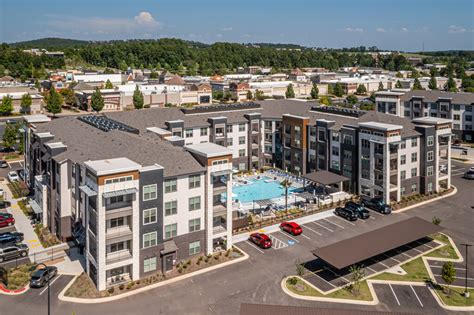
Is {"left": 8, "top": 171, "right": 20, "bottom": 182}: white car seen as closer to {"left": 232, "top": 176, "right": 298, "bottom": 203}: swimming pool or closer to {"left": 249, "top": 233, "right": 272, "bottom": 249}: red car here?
{"left": 232, "top": 176, "right": 298, "bottom": 203}: swimming pool

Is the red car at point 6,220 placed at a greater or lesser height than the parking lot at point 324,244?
greater

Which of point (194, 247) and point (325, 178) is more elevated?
point (325, 178)

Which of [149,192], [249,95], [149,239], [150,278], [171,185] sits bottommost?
[150,278]

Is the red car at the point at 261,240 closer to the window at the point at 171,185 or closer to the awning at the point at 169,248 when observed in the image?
the awning at the point at 169,248

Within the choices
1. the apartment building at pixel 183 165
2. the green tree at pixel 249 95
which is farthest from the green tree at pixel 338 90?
the apartment building at pixel 183 165

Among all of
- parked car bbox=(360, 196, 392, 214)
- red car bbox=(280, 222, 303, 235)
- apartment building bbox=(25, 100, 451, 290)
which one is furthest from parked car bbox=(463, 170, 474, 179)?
red car bbox=(280, 222, 303, 235)

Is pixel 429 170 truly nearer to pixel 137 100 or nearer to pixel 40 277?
pixel 40 277

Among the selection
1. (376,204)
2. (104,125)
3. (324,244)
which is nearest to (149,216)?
(324,244)

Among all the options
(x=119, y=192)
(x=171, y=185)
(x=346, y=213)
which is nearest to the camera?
(x=119, y=192)
